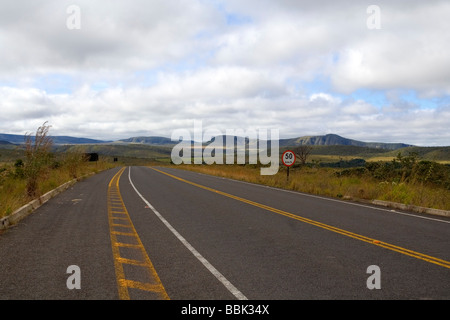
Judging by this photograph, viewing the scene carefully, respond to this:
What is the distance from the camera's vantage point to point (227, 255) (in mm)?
6797

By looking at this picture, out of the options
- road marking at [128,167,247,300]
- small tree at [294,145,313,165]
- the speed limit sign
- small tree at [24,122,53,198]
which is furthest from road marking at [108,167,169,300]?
small tree at [294,145,313,165]

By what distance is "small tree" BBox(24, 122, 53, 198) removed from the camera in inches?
586

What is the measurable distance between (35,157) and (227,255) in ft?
40.6

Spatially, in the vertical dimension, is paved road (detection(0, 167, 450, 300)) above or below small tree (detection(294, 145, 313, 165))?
below

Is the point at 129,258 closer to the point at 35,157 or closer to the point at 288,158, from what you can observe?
the point at 35,157

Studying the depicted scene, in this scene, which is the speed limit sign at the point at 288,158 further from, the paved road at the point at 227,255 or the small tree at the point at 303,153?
the small tree at the point at 303,153

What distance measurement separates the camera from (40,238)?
826cm

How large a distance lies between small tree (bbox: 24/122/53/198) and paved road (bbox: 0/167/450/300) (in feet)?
Result: 11.9

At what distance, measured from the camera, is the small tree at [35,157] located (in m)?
14.9

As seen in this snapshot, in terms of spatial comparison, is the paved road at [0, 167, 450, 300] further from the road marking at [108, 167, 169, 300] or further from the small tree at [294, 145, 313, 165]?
the small tree at [294, 145, 313, 165]

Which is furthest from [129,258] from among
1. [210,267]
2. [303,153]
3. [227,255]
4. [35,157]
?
[303,153]

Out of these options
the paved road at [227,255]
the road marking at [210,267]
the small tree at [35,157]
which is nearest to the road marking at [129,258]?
the paved road at [227,255]

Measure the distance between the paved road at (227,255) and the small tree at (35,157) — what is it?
3.64 metres
